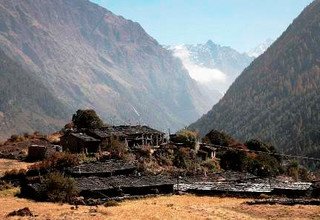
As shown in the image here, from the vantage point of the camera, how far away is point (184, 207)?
6888 cm

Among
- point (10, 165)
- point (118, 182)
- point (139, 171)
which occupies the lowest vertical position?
point (118, 182)

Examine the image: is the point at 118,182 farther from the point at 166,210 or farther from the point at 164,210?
the point at 166,210

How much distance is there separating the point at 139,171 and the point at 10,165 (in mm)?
23744

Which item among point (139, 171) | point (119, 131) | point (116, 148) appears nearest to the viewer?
point (139, 171)

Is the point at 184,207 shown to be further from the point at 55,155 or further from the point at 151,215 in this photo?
the point at 55,155

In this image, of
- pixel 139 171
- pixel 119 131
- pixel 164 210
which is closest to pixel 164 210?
pixel 164 210

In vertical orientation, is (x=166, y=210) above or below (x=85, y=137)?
below

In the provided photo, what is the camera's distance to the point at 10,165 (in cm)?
9725

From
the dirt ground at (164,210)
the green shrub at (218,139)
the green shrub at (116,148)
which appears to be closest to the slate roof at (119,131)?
the green shrub at (116,148)

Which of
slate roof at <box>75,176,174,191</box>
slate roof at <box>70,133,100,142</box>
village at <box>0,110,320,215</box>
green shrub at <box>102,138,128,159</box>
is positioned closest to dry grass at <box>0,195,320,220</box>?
village at <box>0,110,320,215</box>

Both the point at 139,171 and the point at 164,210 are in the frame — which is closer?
the point at 164,210

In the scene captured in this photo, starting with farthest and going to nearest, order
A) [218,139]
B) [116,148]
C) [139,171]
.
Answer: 1. [218,139]
2. [116,148]
3. [139,171]

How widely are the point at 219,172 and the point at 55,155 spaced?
29.9m

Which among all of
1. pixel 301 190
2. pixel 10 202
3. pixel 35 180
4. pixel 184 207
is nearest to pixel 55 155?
pixel 35 180
